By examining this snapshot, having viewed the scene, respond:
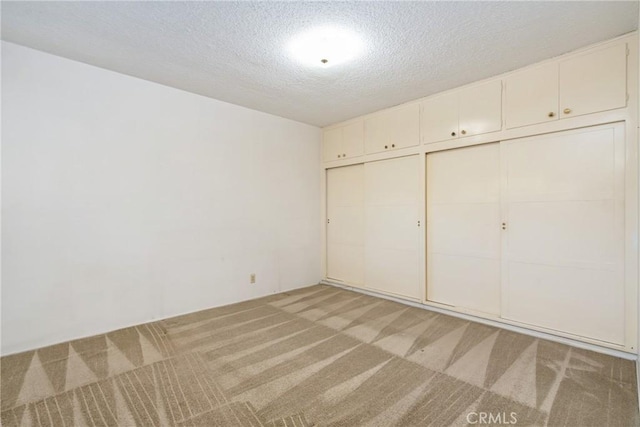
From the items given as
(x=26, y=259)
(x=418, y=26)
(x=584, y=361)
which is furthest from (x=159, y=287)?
(x=584, y=361)

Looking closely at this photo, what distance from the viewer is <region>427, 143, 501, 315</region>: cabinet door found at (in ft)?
10.1

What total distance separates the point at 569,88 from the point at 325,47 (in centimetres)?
220

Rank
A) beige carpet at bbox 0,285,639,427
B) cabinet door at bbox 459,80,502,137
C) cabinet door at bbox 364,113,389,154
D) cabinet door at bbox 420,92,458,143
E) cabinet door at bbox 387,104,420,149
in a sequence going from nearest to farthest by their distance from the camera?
beige carpet at bbox 0,285,639,427 → cabinet door at bbox 459,80,502,137 → cabinet door at bbox 420,92,458,143 → cabinet door at bbox 387,104,420,149 → cabinet door at bbox 364,113,389,154

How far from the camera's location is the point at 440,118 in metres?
3.44

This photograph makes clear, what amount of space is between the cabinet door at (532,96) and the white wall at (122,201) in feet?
9.52

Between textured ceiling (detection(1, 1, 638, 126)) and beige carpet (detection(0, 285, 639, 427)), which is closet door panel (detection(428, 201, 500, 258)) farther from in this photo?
textured ceiling (detection(1, 1, 638, 126))

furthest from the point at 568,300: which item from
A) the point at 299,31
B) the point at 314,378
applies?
the point at 299,31

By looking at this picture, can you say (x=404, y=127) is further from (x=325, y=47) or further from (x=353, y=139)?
(x=325, y=47)

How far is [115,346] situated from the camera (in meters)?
2.59

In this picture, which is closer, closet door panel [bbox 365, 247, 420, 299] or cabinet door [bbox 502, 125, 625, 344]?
cabinet door [bbox 502, 125, 625, 344]

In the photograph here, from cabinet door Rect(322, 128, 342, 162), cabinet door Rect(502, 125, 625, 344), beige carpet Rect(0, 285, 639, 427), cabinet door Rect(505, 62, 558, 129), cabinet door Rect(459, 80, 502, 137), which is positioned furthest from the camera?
cabinet door Rect(322, 128, 342, 162)

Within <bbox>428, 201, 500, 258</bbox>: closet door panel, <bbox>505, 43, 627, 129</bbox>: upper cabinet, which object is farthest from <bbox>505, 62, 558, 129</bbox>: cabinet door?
<bbox>428, 201, 500, 258</bbox>: closet door panel

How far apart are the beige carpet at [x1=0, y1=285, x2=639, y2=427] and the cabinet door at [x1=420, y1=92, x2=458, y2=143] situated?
2.14 metres

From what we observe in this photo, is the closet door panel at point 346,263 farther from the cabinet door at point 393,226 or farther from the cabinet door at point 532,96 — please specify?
the cabinet door at point 532,96
